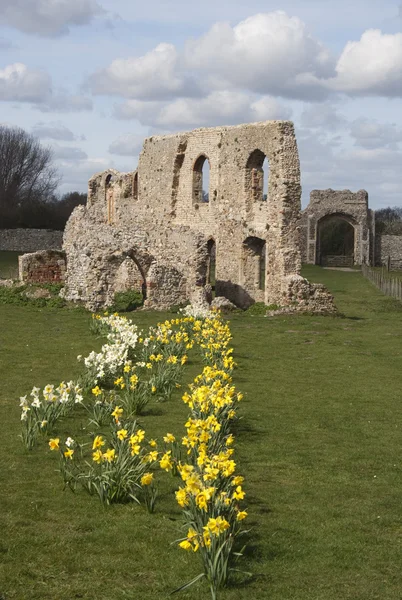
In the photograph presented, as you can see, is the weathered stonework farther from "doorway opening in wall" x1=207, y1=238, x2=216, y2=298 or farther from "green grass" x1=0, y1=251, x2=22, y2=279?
"green grass" x1=0, y1=251, x2=22, y2=279

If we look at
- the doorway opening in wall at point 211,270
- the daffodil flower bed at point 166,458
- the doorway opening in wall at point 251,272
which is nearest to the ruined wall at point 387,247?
the doorway opening in wall at point 211,270

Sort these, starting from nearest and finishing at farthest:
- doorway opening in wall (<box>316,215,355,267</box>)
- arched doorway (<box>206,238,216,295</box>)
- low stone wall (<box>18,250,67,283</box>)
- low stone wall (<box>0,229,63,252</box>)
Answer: arched doorway (<box>206,238,216,295</box>), low stone wall (<box>18,250,67,283</box>), low stone wall (<box>0,229,63,252</box>), doorway opening in wall (<box>316,215,355,267</box>)

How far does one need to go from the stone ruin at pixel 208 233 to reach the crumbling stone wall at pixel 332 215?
935 inches

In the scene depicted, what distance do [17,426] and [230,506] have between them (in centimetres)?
479

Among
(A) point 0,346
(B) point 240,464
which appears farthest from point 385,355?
(B) point 240,464

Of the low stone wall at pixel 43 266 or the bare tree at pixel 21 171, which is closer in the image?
the low stone wall at pixel 43 266

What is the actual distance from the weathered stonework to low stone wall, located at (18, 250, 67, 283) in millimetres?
2140

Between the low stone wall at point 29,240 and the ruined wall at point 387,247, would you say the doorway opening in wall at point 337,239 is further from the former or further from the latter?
the low stone wall at point 29,240

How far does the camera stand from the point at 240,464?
9.42 m

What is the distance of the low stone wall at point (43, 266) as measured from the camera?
99.1ft

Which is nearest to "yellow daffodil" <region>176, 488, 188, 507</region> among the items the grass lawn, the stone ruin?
the grass lawn

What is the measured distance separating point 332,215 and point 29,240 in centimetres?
2126

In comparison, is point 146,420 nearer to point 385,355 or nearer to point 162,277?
point 385,355

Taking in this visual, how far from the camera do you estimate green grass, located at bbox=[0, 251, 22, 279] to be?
36.5 metres
